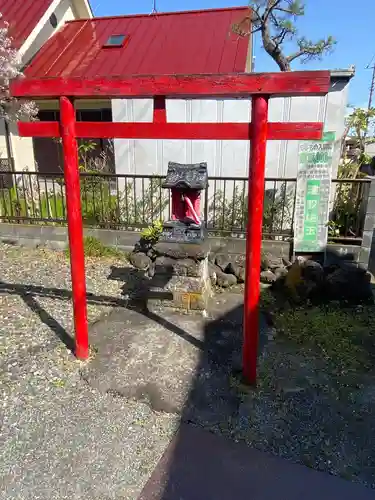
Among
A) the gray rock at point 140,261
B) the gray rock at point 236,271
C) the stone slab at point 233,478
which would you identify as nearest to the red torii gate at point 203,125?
the stone slab at point 233,478

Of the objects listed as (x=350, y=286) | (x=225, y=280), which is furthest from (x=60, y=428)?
(x=350, y=286)

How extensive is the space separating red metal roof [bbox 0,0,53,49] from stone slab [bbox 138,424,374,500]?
1050 centimetres

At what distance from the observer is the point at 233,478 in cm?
223

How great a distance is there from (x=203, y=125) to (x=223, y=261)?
3108 mm

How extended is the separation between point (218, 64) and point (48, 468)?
326 inches

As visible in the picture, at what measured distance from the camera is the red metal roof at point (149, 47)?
→ 8461 mm

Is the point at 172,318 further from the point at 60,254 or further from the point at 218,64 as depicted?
the point at 218,64

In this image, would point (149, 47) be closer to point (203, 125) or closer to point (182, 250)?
point (182, 250)

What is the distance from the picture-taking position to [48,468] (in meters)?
2.28

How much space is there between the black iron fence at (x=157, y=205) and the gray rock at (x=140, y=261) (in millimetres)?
736

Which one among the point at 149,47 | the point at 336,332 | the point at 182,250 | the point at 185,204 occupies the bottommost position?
the point at 336,332

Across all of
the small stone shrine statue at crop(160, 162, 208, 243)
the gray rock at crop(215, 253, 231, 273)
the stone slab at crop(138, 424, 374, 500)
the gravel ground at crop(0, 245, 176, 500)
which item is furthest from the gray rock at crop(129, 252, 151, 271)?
the stone slab at crop(138, 424, 374, 500)

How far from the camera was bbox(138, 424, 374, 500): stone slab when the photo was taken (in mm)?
2125

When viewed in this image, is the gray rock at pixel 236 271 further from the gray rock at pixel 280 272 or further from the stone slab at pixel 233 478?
the stone slab at pixel 233 478
